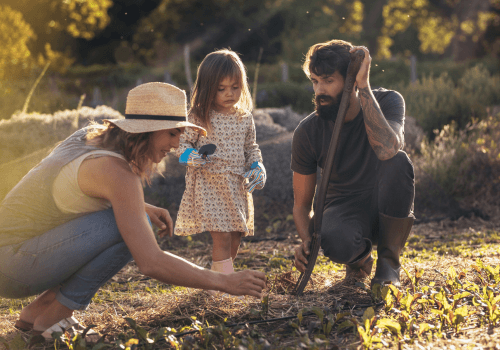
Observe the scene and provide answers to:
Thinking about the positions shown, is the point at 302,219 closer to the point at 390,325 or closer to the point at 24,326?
the point at 390,325

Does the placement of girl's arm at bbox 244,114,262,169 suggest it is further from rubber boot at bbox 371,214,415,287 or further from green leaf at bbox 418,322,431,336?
green leaf at bbox 418,322,431,336

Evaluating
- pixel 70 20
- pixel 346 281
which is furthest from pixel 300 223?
pixel 70 20

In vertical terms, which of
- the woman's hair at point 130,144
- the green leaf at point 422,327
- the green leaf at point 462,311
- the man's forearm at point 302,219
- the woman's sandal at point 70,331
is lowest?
the woman's sandal at point 70,331

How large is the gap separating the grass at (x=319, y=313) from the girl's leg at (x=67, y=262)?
0.20 metres

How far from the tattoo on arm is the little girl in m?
0.77

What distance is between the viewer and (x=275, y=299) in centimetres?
256

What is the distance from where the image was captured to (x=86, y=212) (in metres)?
2.22

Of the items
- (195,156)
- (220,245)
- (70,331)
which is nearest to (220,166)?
(195,156)

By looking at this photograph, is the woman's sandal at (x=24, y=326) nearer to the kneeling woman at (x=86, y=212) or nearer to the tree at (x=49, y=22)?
the kneeling woman at (x=86, y=212)

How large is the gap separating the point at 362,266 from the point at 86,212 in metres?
1.68

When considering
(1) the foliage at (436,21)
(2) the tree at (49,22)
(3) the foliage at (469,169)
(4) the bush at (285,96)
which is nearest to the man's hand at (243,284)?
(3) the foliage at (469,169)

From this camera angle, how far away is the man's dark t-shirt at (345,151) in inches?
117

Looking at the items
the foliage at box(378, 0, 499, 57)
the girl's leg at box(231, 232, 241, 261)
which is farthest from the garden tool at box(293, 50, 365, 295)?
the foliage at box(378, 0, 499, 57)

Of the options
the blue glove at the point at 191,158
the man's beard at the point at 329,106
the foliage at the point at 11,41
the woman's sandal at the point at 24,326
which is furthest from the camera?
the foliage at the point at 11,41
